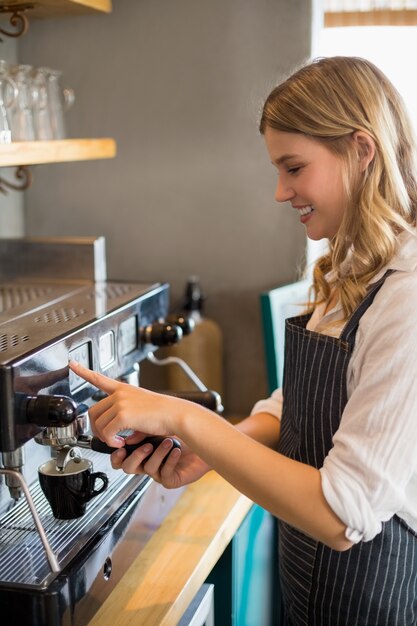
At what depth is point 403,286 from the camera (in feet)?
3.37

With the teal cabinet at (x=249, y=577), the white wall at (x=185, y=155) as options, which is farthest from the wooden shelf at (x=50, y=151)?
the teal cabinet at (x=249, y=577)

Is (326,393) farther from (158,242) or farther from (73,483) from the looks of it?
(158,242)

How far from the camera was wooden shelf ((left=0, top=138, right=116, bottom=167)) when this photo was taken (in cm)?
130

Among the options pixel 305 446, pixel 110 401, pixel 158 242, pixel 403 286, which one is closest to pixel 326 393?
pixel 305 446

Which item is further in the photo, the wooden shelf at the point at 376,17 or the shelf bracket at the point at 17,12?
the wooden shelf at the point at 376,17

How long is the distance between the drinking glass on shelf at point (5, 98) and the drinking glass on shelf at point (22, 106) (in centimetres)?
2

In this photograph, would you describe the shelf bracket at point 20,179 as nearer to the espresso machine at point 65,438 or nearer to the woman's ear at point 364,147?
the espresso machine at point 65,438

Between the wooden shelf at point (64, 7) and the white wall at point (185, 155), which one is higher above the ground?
the wooden shelf at point (64, 7)

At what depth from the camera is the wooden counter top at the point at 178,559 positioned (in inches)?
46.1

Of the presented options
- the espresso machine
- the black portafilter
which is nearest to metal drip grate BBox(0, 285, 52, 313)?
the espresso machine

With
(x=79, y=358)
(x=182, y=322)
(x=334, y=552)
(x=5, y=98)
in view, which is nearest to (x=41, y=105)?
(x=5, y=98)

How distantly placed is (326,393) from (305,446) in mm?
100

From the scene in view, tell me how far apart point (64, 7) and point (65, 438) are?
0.94 m

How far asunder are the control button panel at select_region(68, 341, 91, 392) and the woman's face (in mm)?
354
